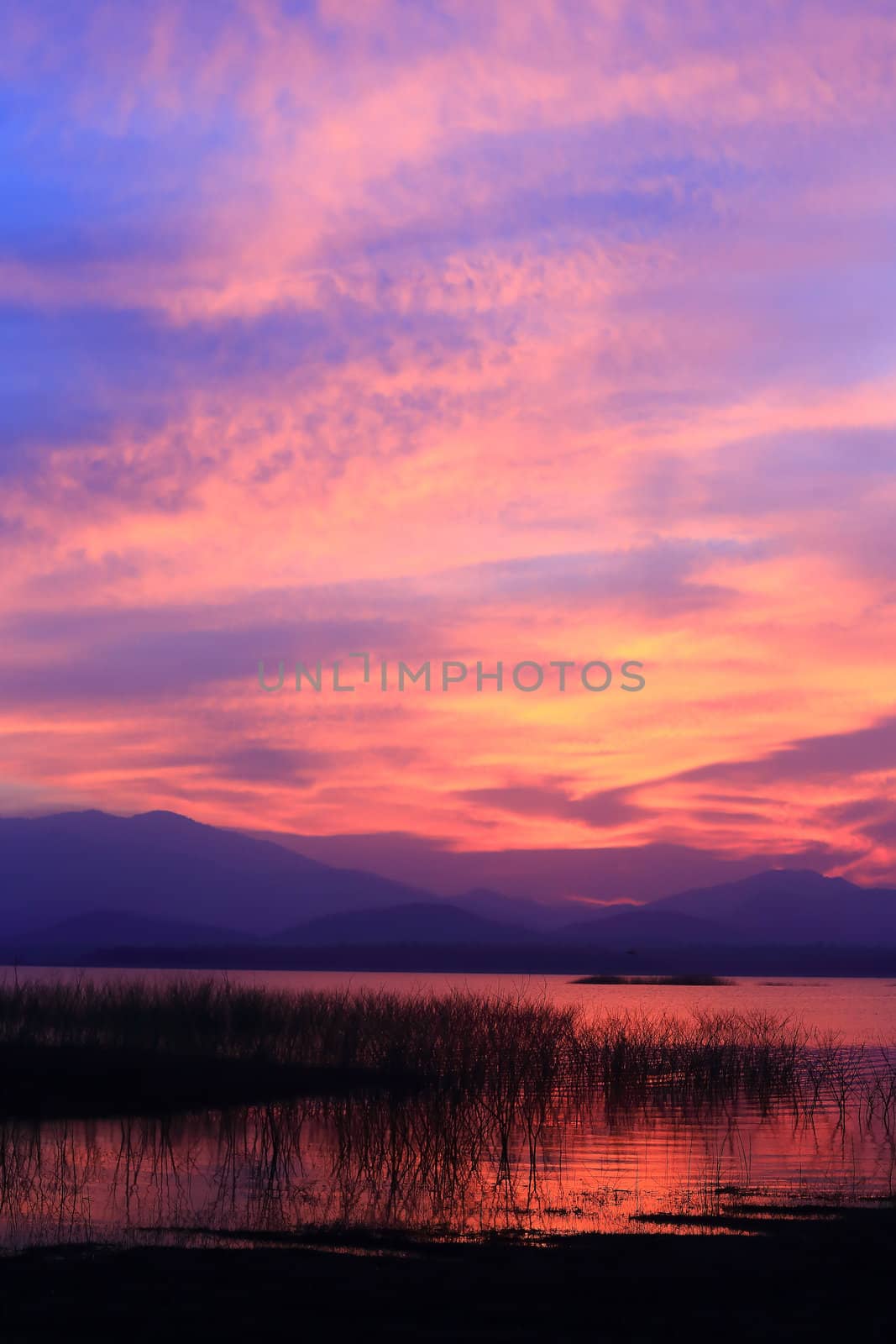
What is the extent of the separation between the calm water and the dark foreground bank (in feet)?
6.18

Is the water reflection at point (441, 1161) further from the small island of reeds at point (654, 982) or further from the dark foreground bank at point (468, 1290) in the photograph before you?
the small island of reeds at point (654, 982)

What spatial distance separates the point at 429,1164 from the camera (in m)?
18.9

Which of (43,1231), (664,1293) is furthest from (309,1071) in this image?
(664,1293)

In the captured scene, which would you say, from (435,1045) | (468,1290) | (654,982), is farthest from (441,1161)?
(654,982)

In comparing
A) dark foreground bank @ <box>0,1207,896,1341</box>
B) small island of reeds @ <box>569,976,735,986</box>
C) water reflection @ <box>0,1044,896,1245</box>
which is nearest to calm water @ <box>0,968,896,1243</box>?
water reflection @ <box>0,1044,896,1245</box>

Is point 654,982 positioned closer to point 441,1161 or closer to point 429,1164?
point 441,1161

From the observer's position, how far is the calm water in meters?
15.0

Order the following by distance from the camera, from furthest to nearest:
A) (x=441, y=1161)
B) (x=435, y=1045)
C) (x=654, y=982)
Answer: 1. (x=654, y=982)
2. (x=435, y=1045)
3. (x=441, y=1161)

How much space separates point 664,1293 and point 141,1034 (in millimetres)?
22058

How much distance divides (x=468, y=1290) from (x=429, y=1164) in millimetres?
8719

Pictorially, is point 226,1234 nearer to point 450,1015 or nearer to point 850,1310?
point 850,1310

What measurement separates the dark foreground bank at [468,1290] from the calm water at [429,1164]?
6.18 ft

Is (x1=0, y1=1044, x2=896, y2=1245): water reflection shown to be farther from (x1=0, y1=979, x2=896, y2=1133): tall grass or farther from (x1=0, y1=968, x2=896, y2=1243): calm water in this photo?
(x1=0, y1=979, x2=896, y2=1133): tall grass

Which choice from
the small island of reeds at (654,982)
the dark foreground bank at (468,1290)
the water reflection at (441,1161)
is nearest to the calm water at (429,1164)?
the water reflection at (441,1161)
